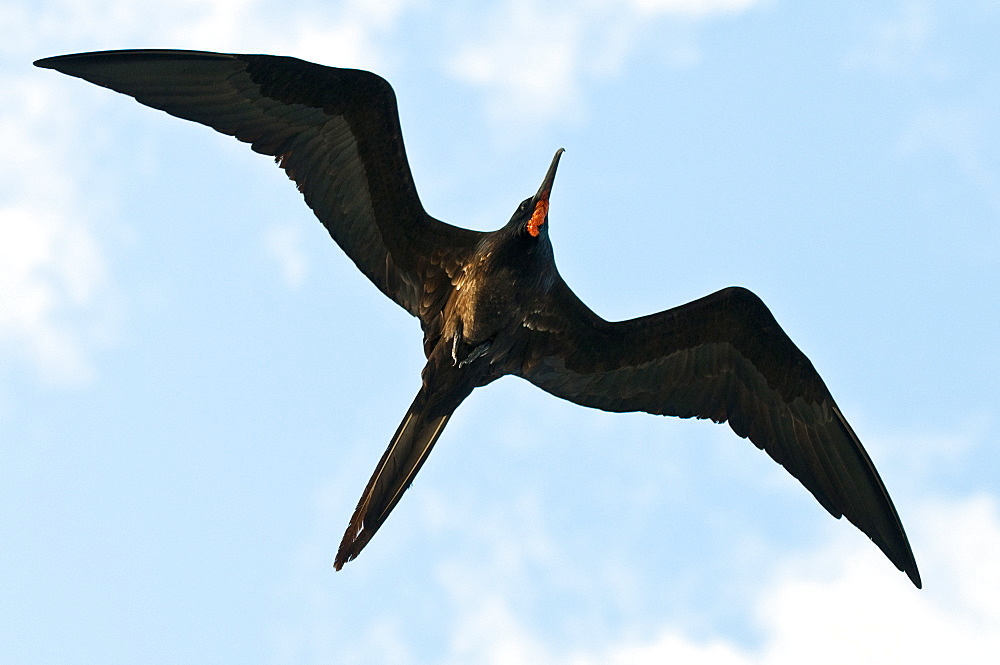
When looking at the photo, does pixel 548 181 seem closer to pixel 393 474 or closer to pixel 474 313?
pixel 474 313

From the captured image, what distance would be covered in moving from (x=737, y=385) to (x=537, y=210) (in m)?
2.21

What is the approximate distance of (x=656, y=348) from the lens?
1030 centimetres

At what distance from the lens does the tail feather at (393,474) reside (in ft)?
31.0

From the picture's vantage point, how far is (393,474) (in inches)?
381

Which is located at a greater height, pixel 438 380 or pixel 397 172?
pixel 397 172

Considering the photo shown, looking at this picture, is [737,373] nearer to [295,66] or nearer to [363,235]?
[363,235]

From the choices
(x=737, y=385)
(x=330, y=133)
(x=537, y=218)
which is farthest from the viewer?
(x=737, y=385)

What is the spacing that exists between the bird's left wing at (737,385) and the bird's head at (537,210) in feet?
2.99

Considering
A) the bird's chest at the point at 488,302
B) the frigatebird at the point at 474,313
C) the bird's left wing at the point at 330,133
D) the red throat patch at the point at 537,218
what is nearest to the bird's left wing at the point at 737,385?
the frigatebird at the point at 474,313

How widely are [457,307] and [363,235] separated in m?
→ 0.95

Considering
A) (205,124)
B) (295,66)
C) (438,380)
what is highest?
(295,66)

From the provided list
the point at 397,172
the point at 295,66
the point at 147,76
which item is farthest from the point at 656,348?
the point at 147,76

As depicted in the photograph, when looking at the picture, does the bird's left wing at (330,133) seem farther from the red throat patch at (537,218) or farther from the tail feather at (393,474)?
the tail feather at (393,474)

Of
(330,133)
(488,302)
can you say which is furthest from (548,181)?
(330,133)
